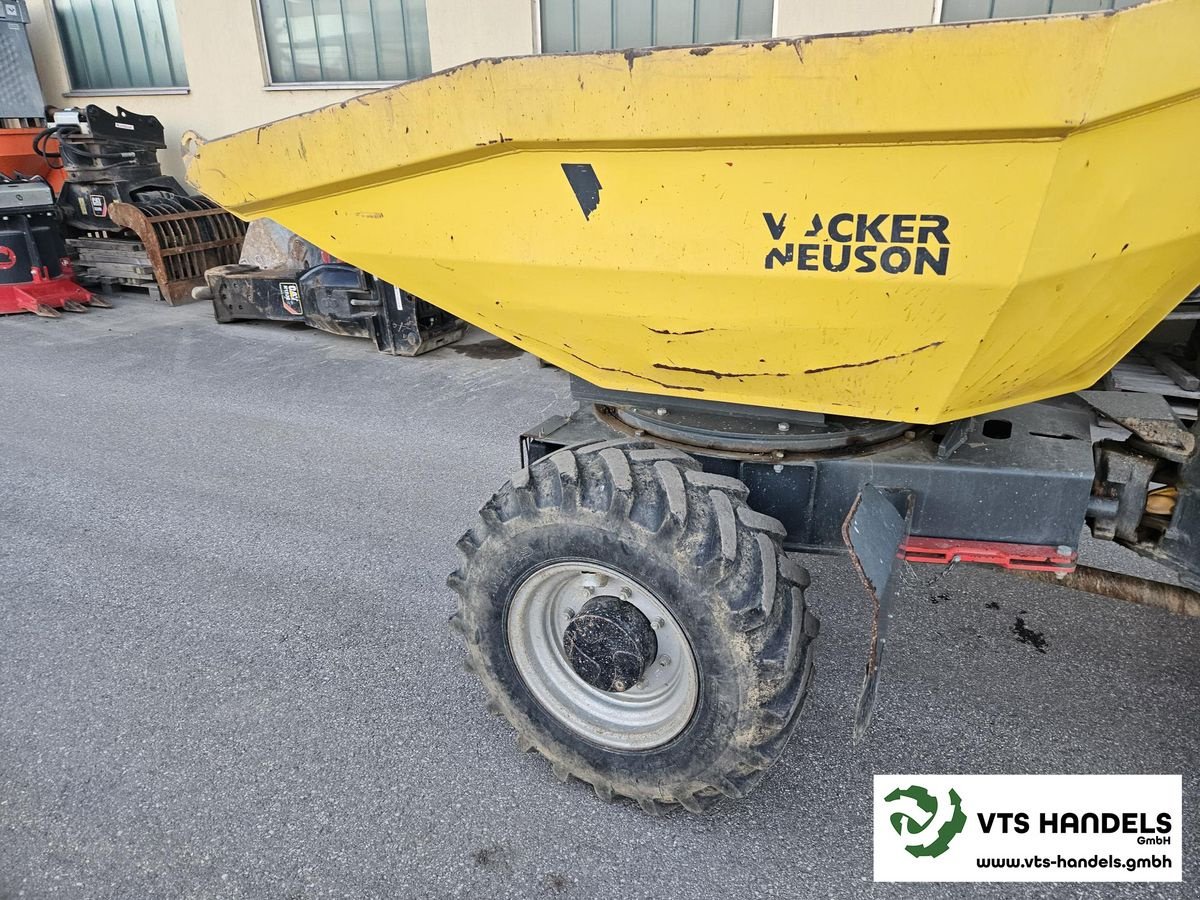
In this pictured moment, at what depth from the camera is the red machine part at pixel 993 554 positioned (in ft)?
6.48

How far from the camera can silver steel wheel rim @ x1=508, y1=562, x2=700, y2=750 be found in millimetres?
1979

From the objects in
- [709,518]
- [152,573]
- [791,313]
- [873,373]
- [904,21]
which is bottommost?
[152,573]

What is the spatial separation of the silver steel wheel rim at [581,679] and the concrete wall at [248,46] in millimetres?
5396

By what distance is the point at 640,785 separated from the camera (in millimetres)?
2021

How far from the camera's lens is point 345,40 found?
8.10 m

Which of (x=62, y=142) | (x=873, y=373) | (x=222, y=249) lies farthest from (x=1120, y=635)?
(x=62, y=142)

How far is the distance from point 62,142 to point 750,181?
8.80 metres

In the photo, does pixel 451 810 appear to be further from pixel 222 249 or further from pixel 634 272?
pixel 222 249

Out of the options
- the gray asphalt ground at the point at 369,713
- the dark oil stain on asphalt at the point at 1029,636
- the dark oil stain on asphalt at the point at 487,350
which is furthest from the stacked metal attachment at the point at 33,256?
the dark oil stain on asphalt at the point at 1029,636

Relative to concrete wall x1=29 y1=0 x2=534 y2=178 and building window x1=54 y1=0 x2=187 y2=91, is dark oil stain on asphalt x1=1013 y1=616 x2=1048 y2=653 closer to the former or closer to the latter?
concrete wall x1=29 y1=0 x2=534 y2=178

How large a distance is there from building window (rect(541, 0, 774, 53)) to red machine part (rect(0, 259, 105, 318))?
16.9 feet

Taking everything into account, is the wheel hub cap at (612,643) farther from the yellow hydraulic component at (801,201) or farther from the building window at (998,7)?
the building window at (998,7)

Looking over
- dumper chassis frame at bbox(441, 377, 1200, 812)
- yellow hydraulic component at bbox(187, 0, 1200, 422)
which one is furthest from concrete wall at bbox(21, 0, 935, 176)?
yellow hydraulic component at bbox(187, 0, 1200, 422)

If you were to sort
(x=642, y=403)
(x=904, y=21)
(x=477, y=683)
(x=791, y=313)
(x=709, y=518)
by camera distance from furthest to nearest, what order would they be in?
(x=904, y=21) < (x=477, y=683) < (x=642, y=403) < (x=709, y=518) < (x=791, y=313)
